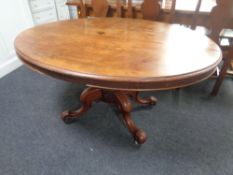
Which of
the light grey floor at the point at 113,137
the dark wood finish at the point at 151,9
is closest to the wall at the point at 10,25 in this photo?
the light grey floor at the point at 113,137

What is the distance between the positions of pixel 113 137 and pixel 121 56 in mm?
692

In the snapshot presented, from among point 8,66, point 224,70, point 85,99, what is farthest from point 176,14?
point 8,66

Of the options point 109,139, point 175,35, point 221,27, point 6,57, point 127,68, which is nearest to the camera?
point 127,68

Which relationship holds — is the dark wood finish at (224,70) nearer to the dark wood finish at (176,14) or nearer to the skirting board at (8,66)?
the dark wood finish at (176,14)

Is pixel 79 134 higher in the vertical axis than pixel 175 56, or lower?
lower

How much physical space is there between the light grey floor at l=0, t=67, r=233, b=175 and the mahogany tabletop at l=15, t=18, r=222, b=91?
649mm

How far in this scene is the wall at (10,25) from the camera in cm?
183

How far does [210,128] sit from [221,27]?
0.80 metres

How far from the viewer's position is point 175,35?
3.34ft

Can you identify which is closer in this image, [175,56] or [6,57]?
[175,56]

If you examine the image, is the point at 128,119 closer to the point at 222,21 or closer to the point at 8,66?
the point at 222,21

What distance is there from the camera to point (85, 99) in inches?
49.2

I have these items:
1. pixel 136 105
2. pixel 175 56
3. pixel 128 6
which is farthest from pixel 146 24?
pixel 136 105

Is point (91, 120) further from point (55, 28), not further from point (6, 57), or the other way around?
point (6, 57)
